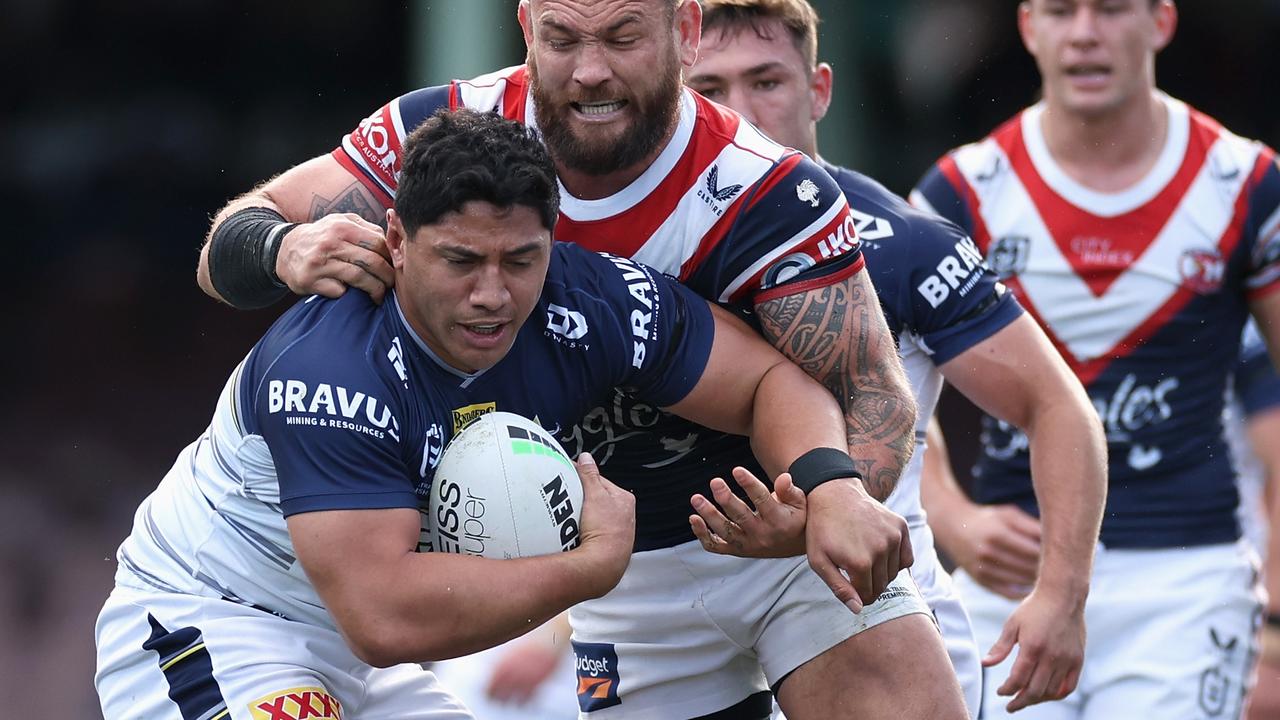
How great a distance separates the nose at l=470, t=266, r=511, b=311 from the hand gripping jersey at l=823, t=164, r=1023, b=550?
1.46 meters

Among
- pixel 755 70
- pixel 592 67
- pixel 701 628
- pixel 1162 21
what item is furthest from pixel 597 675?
pixel 1162 21

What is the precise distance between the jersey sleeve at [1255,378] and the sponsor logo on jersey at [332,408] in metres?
4.04

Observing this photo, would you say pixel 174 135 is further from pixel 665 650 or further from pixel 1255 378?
pixel 665 650

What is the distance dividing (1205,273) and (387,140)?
304 cm

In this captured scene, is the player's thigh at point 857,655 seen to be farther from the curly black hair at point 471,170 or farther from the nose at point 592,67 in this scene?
the nose at point 592,67

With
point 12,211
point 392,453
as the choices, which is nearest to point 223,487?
point 392,453

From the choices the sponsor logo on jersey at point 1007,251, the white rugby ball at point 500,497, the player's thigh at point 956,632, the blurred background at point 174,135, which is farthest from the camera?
the blurred background at point 174,135

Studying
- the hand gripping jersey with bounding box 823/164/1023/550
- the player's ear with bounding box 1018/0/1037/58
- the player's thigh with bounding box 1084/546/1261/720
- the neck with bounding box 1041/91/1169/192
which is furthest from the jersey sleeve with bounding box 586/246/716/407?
the player's ear with bounding box 1018/0/1037/58

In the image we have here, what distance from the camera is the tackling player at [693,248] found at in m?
4.45

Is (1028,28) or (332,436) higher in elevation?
(1028,28)

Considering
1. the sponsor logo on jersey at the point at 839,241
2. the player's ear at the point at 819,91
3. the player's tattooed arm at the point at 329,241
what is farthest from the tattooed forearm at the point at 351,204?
the player's ear at the point at 819,91

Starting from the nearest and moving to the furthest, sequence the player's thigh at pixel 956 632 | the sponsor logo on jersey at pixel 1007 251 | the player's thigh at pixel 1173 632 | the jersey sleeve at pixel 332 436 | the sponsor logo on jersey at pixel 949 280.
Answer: the jersey sleeve at pixel 332 436, the sponsor logo on jersey at pixel 949 280, the player's thigh at pixel 956 632, the player's thigh at pixel 1173 632, the sponsor logo on jersey at pixel 1007 251

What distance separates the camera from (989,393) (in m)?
5.18

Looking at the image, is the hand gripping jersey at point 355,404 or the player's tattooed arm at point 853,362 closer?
the hand gripping jersey at point 355,404
